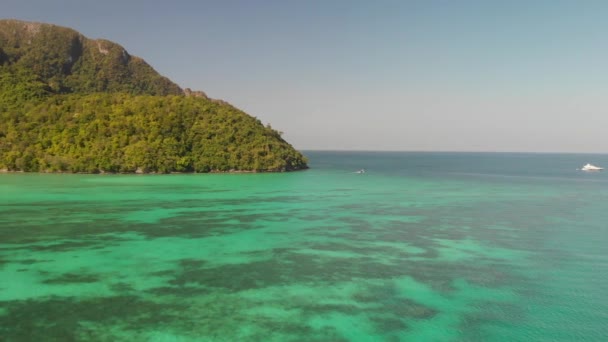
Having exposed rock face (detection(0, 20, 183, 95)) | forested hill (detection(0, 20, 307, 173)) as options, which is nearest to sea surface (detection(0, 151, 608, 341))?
forested hill (detection(0, 20, 307, 173))

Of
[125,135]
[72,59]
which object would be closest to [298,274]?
[125,135]

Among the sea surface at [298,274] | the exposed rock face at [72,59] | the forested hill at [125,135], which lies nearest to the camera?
the sea surface at [298,274]

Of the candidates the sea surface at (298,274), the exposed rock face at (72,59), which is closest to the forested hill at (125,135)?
the exposed rock face at (72,59)

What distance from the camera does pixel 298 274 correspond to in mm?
14711

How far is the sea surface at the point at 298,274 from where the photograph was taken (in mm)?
10328

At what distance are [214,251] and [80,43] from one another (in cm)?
13645

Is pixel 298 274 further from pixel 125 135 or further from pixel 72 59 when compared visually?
pixel 72 59

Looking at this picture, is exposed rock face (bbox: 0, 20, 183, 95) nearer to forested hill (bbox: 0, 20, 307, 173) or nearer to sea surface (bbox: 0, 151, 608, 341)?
forested hill (bbox: 0, 20, 307, 173)

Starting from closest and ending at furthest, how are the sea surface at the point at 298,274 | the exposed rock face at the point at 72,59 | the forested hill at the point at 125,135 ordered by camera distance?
the sea surface at the point at 298,274 → the forested hill at the point at 125,135 → the exposed rock face at the point at 72,59

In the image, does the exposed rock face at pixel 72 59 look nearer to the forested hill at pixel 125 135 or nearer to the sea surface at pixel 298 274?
the forested hill at pixel 125 135

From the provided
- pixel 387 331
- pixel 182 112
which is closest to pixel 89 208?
pixel 387 331

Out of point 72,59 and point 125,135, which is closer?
point 125,135

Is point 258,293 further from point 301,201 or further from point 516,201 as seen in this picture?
point 516,201

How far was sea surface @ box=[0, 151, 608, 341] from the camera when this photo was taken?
10.3 metres
